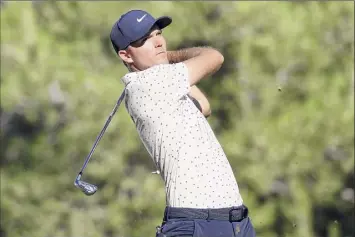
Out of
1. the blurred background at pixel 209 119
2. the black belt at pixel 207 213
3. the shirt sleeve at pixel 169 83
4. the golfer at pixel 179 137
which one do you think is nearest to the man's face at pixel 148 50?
the golfer at pixel 179 137

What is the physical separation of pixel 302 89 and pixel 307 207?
1.99 m

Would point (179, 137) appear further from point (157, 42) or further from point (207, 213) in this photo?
point (157, 42)

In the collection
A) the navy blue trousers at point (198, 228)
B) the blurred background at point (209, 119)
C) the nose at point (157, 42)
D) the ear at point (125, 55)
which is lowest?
the blurred background at point (209, 119)

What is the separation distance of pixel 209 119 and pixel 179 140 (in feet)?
37.9

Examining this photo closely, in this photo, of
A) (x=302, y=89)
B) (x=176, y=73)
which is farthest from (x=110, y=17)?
(x=176, y=73)

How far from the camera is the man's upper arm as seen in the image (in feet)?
15.0

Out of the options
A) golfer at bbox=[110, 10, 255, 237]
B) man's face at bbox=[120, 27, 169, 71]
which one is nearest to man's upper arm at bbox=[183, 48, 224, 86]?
golfer at bbox=[110, 10, 255, 237]

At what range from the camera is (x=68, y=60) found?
16.1m

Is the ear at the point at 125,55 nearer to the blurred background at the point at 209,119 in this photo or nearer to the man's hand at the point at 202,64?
the man's hand at the point at 202,64

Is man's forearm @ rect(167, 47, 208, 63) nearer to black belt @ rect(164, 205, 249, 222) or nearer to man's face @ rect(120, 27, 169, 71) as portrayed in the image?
man's face @ rect(120, 27, 169, 71)

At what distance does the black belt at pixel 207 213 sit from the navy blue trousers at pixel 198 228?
0.05ft

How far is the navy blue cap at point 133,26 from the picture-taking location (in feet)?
15.1

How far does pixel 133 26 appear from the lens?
462 cm

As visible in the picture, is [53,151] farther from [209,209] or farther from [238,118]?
[209,209]
